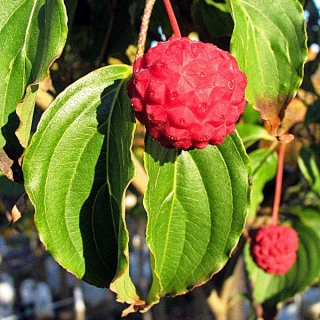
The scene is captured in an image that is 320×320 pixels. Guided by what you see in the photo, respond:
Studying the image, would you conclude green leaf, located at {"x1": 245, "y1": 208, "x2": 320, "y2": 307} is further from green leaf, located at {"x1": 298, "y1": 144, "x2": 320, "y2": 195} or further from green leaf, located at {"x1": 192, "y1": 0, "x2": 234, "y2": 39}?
green leaf, located at {"x1": 192, "y1": 0, "x2": 234, "y2": 39}

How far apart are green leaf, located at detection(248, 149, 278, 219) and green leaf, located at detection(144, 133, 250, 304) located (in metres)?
0.49

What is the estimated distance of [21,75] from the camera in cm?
58

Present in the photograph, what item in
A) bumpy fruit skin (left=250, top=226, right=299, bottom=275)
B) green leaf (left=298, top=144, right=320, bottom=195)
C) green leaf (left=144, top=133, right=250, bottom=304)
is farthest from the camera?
green leaf (left=298, top=144, right=320, bottom=195)

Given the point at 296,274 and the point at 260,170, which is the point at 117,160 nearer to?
the point at 260,170

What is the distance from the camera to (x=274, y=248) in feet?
3.57

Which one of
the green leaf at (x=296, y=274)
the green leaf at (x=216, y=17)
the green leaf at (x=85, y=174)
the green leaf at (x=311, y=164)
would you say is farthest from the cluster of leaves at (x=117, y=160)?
the green leaf at (x=296, y=274)

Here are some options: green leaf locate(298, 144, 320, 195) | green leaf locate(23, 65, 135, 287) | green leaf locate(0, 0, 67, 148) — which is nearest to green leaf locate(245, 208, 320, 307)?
green leaf locate(298, 144, 320, 195)

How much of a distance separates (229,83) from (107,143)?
0.51 ft

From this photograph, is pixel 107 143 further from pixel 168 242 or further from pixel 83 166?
pixel 168 242

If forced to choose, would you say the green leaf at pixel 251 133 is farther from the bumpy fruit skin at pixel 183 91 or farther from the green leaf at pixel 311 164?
the bumpy fruit skin at pixel 183 91

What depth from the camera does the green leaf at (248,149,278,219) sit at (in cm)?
116

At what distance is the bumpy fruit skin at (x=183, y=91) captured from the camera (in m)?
0.55

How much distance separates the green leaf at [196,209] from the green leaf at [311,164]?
0.63m

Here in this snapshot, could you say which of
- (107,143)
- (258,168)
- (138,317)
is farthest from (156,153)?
(138,317)
